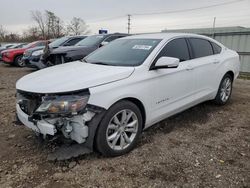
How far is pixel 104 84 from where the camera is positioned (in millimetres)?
3025

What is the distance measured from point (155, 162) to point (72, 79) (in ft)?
4.73

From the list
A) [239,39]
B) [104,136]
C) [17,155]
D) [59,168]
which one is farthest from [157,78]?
[239,39]

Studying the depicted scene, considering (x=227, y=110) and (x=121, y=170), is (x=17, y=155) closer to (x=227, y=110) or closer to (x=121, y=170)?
(x=121, y=170)

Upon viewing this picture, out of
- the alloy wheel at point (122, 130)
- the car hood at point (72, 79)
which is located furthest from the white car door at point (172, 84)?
the car hood at point (72, 79)

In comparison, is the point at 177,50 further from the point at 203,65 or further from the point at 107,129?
the point at 107,129

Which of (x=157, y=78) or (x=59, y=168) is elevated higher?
(x=157, y=78)

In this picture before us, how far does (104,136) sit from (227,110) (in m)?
3.23

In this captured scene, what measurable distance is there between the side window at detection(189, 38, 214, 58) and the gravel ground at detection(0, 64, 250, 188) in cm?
127

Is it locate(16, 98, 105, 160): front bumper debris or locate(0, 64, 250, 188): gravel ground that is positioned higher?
locate(16, 98, 105, 160): front bumper debris

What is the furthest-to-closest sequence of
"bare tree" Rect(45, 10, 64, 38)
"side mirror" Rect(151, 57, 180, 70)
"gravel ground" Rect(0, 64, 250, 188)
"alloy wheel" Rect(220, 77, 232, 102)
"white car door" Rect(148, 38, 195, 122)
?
"bare tree" Rect(45, 10, 64, 38) < "alloy wheel" Rect(220, 77, 232, 102) < "white car door" Rect(148, 38, 195, 122) < "side mirror" Rect(151, 57, 180, 70) < "gravel ground" Rect(0, 64, 250, 188)


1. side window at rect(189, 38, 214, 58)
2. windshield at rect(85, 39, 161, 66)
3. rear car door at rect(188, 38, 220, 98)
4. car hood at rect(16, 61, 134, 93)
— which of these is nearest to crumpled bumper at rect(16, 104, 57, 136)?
car hood at rect(16, 61, 134, 93)

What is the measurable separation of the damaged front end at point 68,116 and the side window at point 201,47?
2433mm

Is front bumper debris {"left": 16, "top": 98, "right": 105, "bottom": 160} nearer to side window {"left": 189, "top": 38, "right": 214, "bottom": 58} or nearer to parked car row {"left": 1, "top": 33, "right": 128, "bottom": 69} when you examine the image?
side window {"left": 189, "top": 38, "right": 214, "bottom": 58}

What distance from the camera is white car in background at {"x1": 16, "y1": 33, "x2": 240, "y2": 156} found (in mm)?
2871
